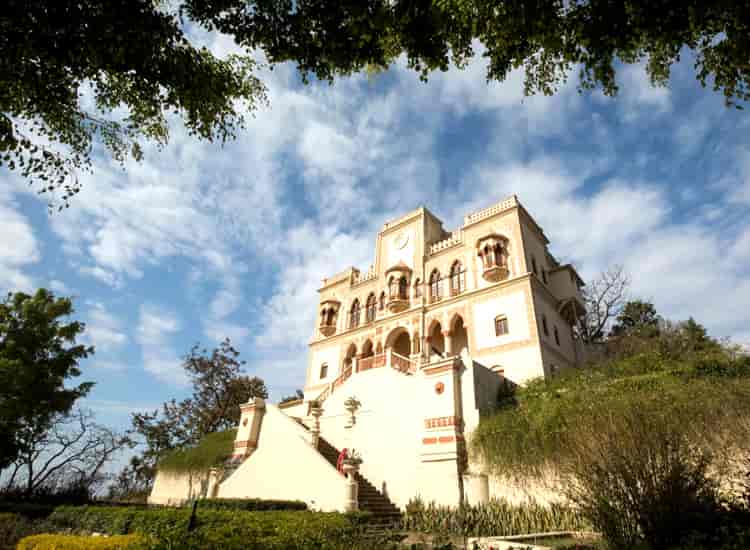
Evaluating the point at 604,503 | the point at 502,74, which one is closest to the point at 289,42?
the point at 502,74

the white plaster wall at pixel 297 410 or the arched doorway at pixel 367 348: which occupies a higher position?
the arched doorway at pixel 367 348

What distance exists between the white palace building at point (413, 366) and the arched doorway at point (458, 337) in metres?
0.06

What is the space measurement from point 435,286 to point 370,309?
16.3 feet

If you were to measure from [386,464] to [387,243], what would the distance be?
16.2 m

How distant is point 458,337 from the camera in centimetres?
2134

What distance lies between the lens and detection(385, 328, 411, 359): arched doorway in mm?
23047

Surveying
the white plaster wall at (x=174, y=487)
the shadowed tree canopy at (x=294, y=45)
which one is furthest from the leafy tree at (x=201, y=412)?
the shadowed tree canopy at (x=294, y=45)

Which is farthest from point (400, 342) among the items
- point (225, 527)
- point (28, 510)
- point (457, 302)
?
point (225, 527)

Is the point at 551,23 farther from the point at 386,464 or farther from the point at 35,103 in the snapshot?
the point at 386,464

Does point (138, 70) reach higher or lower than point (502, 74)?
lower

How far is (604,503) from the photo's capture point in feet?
18.5

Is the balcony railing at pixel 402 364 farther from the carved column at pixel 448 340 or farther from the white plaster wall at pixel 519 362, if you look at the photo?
the carved column at pixel 448 340

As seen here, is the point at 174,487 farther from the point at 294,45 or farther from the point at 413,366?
the point at 294,45

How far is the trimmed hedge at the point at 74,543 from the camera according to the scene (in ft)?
22.2
